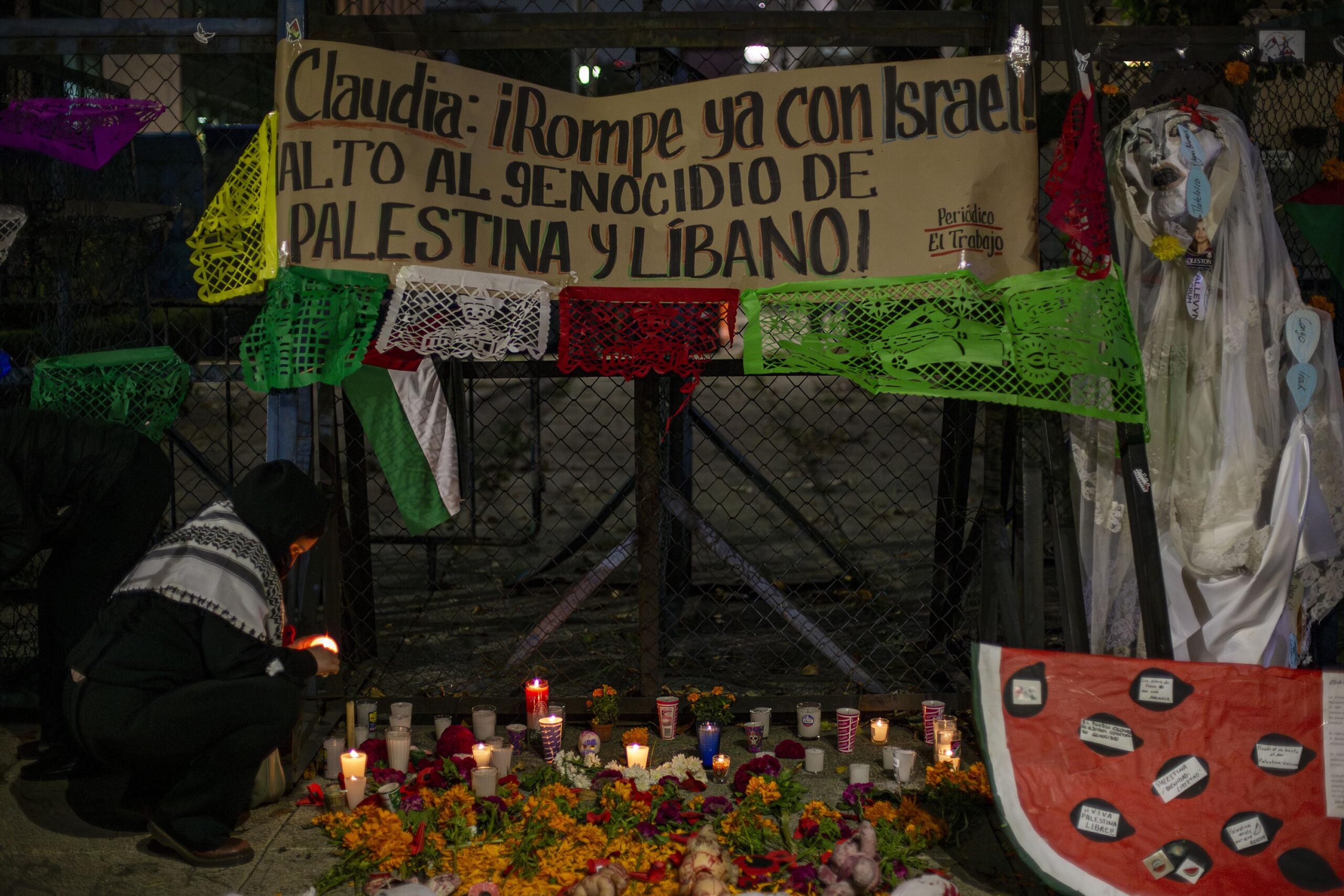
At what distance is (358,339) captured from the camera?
4070mm

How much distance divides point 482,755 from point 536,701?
0.49m

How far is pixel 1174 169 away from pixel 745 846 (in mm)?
2733

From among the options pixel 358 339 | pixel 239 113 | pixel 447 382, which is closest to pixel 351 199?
pixel 358 339

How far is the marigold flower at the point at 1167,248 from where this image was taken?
3.94 metres

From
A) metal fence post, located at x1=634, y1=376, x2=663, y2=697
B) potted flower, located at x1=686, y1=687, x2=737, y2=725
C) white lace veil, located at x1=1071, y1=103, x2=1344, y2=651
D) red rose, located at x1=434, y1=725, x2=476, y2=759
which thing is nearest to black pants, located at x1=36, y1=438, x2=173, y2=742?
red rose, located at x1=434, y1=725, x2=476, y2=759

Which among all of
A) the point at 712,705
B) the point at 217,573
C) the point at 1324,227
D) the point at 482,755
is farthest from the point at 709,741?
the point at 1324,227

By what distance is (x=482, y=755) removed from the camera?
4.10 meters

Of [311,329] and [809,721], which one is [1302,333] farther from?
[311,329]

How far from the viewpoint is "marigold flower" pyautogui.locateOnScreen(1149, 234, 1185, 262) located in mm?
3943

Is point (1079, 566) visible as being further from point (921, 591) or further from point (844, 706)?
point (921, 591)

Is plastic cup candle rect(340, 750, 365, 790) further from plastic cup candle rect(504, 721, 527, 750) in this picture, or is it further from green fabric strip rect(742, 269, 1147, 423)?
green fabric strip rect(742, 269, 1147, 423)

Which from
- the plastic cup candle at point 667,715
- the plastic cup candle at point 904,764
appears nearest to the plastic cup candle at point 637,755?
the plastic cup candle at point 667,715

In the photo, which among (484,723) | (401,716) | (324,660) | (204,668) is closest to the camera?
(204,668)

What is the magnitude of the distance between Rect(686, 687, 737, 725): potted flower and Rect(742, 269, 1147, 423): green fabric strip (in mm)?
1366
